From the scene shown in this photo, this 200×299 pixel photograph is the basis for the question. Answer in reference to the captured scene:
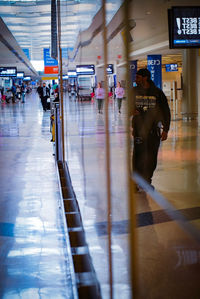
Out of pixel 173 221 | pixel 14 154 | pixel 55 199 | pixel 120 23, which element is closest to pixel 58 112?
pixel 14 154

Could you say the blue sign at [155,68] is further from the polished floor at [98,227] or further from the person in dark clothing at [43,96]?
the polished floor at [98,227]

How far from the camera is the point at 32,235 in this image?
4180 mm

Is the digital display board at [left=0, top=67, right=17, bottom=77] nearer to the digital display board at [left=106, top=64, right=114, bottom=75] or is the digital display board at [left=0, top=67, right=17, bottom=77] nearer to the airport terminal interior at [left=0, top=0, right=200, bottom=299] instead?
the airport terminal interior at [left=0, top=0, right=200, bottom=299]

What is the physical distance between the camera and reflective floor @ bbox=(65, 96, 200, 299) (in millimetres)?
1831

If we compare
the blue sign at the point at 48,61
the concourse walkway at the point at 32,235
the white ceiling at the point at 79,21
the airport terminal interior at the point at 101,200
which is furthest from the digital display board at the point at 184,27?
the blue sign at the point at 48,61

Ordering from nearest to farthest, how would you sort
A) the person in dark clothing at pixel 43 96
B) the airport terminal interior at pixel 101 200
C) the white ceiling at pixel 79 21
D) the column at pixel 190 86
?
the airport terminal interior at pixel 101 200, the white ceiling at pixel 79 21, the column at pixel 190 86, the person in dark clothing at pixel 43 96

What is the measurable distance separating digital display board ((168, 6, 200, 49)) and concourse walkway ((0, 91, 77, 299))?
452 cm

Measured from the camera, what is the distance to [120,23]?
4.73 ft

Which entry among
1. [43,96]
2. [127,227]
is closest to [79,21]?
[127,227]

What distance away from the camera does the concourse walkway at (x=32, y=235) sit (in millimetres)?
3078

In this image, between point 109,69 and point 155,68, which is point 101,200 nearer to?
point 109,69

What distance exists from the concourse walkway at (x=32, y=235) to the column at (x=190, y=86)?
31.5 feet

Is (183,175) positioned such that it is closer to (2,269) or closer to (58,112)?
(58,112)

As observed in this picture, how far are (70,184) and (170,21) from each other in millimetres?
6425
